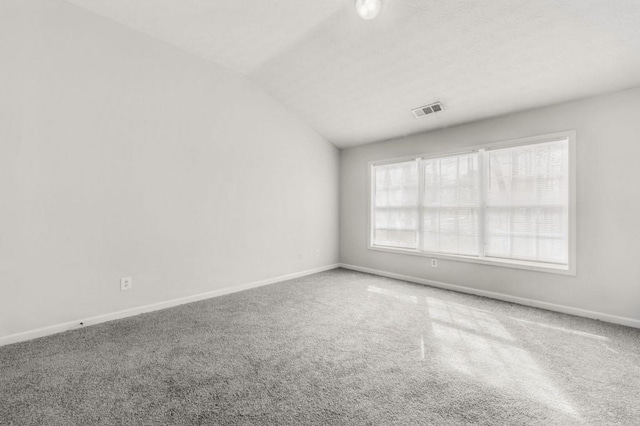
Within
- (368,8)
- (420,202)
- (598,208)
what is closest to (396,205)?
(420,202)

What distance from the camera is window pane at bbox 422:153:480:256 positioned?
380cm

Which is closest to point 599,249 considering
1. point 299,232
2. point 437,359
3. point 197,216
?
point 437,359

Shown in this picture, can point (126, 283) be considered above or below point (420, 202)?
below

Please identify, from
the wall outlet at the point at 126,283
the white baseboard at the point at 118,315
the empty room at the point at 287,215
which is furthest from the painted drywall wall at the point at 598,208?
the wall outlet at the point at 126,283

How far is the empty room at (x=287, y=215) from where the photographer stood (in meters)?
1.70

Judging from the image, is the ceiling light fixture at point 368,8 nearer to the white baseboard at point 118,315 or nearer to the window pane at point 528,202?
the window pane at point 528,202

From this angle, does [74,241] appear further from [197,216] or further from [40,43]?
[40,43]

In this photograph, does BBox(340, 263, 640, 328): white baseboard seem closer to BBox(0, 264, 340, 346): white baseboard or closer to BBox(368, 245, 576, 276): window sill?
BBox(368, 245, 576, 276): window sill

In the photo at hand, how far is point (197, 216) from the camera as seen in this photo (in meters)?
3.30

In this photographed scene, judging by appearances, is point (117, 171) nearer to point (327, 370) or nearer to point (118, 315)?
point (118, 315)

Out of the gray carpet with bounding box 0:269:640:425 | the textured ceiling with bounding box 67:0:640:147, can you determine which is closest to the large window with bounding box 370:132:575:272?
the textured ceiling with bounding box 67:0:640:147

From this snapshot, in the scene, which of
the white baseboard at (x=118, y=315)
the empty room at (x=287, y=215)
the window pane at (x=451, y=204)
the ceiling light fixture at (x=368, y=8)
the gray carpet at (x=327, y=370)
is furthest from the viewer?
the window pane at (x=451, y=204)

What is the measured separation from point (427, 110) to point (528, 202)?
5.58ft

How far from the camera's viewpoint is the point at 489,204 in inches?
144
